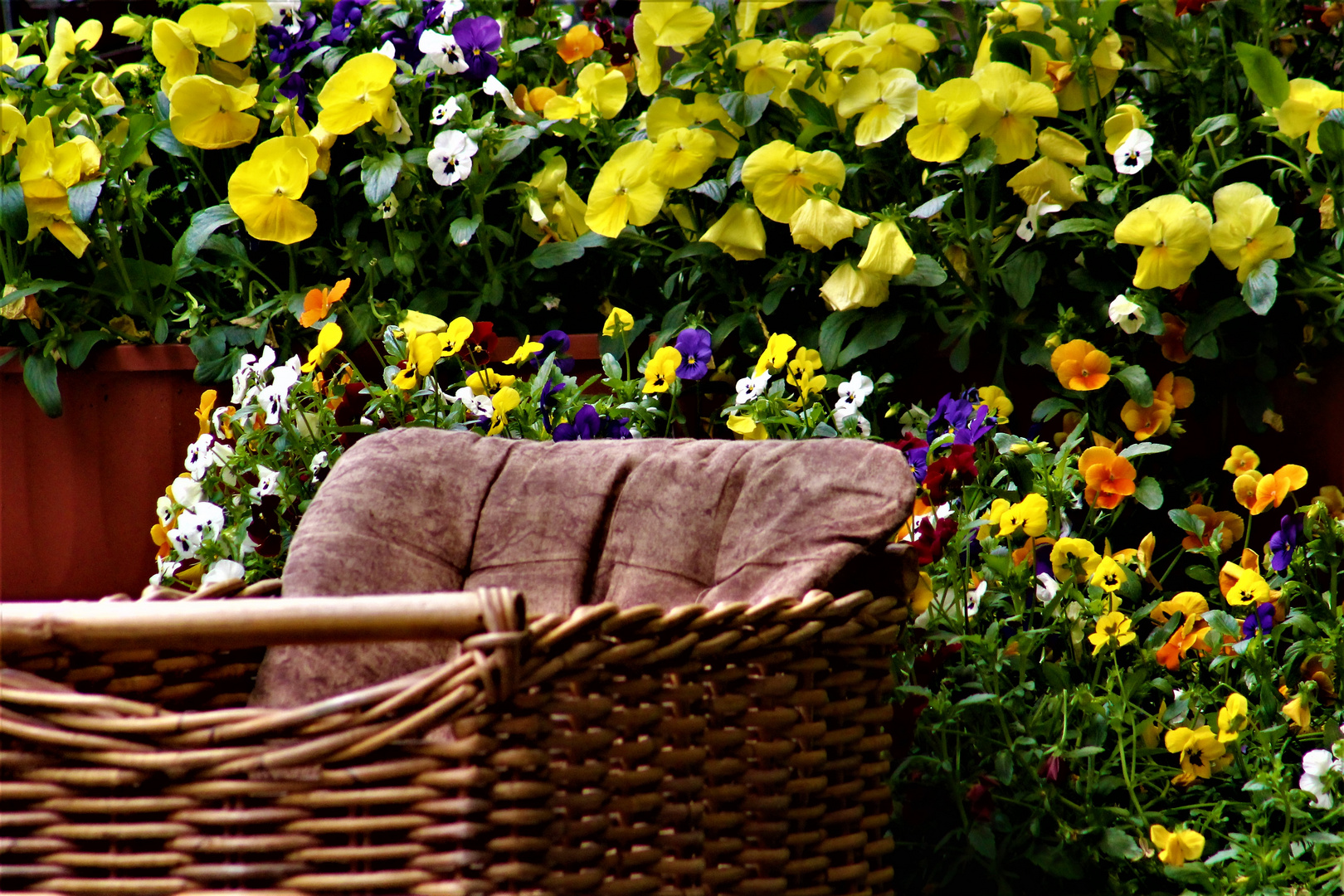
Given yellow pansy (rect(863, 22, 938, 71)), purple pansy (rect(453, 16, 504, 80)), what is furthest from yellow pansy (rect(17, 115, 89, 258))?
yellow pansy (rect(863, 22, 938, 71))

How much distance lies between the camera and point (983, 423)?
4.72ft

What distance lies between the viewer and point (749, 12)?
170 centimetres

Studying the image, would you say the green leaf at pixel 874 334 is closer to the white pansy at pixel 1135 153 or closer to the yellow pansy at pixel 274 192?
the white pansy at pixel 1135 153

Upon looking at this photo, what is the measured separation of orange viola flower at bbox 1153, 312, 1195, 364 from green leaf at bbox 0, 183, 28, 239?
1.65 metres

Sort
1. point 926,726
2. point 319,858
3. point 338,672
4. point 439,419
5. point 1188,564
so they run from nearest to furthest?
1. point 319,858
2. point 338,672
3. point 926,726
4. point 439,419
5. point 1188,564

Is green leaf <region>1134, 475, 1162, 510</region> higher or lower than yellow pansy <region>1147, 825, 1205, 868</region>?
higher

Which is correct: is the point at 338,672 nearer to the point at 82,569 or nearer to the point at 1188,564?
the point at 82,569

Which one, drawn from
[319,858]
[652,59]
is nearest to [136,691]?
[319,858]

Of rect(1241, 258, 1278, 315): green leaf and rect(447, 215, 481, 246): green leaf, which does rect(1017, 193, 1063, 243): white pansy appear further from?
rect(447, 215, 481, 246): green leaf

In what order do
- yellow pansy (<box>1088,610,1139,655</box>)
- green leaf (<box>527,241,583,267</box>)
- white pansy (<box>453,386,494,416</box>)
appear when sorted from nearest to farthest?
1. yellow pansy (<box>1088,610,1139,655</box>)
2. white pansy (<box>453,386,494,416</box>)
3. green leaf (<box>527,241,583,267</box>)

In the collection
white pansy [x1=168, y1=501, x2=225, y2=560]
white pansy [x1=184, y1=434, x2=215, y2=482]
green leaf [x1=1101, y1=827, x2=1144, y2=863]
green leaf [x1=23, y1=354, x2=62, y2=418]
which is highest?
green leaf [x1=23, y1=354, x2=62, y2=418]

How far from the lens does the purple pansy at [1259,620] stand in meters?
1.35

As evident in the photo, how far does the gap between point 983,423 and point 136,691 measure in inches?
40.0

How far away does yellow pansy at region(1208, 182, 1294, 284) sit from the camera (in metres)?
1.46
